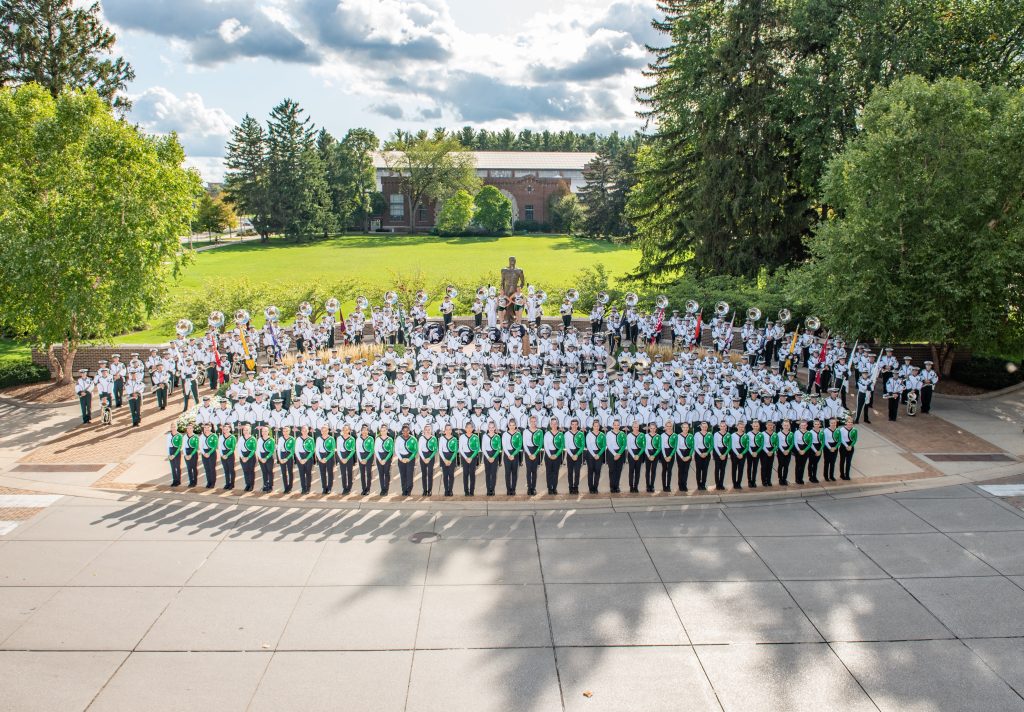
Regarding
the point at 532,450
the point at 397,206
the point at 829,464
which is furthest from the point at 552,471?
the point at 397,206

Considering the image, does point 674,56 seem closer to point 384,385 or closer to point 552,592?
point 384,385

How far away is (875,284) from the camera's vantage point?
18938 millimetres

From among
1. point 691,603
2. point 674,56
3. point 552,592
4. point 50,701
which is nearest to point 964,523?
point 691,603

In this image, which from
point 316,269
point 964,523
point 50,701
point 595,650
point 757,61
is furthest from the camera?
point 316,269

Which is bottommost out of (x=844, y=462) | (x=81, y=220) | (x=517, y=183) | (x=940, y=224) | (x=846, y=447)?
(x=844, y=462)

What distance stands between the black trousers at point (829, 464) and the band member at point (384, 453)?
8592 millimetres

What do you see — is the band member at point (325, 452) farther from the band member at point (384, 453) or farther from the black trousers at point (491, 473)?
the black trousers at point (491, 473)

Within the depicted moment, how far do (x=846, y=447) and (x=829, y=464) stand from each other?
47 centimetres

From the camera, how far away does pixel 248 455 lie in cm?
1336

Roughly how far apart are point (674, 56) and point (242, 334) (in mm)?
25493

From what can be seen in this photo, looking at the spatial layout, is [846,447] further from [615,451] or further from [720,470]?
[615,451]

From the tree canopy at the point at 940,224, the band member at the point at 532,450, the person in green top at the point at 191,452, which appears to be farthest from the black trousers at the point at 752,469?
the person in green top at the point at 191,452

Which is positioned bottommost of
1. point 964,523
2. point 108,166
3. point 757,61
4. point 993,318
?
point 964,523

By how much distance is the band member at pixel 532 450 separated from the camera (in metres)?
13.4
